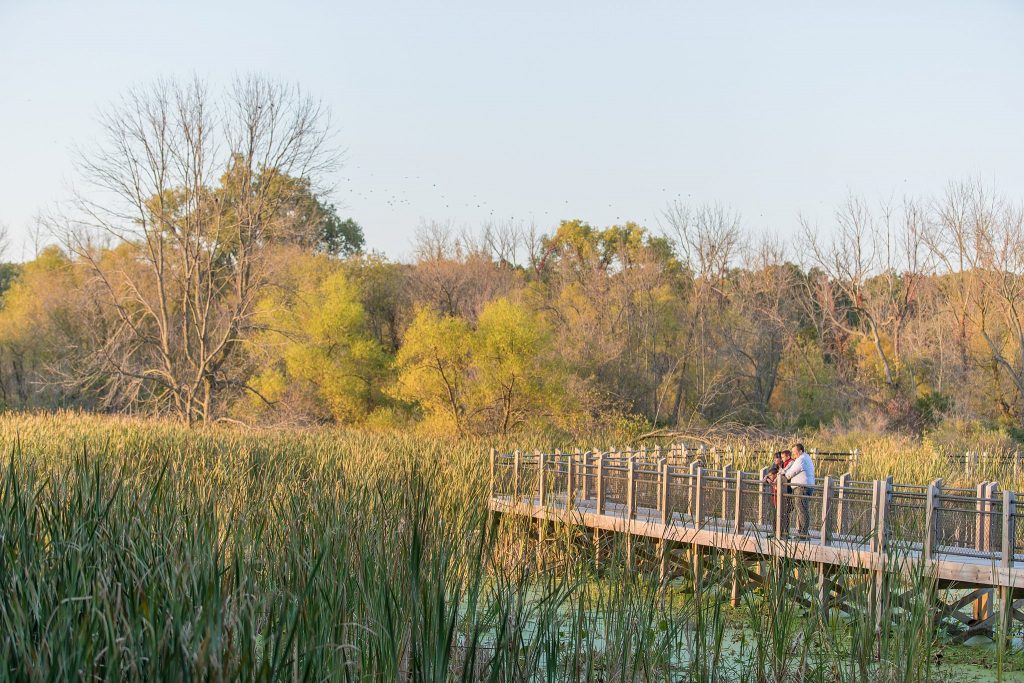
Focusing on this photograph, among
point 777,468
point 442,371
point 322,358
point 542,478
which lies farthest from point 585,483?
point 322,358

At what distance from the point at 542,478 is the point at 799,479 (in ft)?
13.1

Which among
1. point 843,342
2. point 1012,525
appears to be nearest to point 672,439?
point 1012,525

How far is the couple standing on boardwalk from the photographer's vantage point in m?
10.8

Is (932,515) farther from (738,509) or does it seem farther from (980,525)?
(738,509)

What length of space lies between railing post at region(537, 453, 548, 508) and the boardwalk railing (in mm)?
15

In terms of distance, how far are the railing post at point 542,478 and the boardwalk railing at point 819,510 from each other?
15 millimetres

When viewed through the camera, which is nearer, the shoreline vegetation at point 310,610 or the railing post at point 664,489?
the shoreline vegetation at point 310,610

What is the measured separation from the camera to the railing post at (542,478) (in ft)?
47.3

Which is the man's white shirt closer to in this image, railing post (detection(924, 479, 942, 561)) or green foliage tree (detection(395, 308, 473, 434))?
railing post (detection(924, 479, 942, 561))

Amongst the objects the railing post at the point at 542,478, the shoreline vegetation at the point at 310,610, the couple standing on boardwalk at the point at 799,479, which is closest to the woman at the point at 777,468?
the couple standing on boardwalk at the point at 799,479

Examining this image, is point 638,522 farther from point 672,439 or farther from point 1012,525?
point 672,439

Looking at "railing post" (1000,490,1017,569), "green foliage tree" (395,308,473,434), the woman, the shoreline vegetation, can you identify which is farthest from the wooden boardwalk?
"green foliage tree" (395,308,473,434)

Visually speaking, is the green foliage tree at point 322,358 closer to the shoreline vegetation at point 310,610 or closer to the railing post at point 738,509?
the railing post at point 738,509

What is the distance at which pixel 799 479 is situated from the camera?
38.8ft
